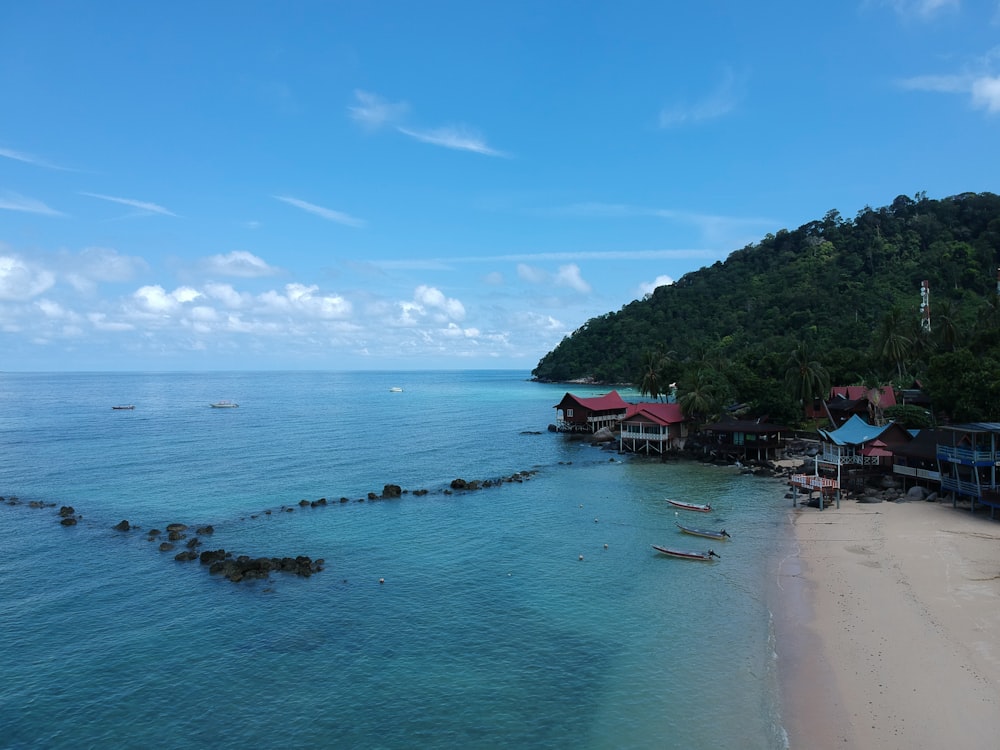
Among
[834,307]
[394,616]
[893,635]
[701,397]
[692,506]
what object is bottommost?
[394,616]

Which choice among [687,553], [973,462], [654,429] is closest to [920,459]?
[973,462]

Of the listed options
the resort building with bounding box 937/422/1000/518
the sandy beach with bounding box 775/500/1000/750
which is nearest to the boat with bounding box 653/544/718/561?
the sandy beach with bounding box 775/500/1000/750

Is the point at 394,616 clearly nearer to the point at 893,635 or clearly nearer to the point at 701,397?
the point at 893,635

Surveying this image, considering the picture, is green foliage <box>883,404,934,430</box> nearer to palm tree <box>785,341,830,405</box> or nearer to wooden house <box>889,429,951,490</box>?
wooden house <box>889,429,951,490</box>

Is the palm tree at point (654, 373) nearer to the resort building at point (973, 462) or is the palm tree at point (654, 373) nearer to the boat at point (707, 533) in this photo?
the resort building at point (973, 462)

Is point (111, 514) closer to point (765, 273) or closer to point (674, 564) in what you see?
point (674, 564)

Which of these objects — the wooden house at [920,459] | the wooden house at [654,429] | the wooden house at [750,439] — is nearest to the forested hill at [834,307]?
the wooden house at [750,439]
